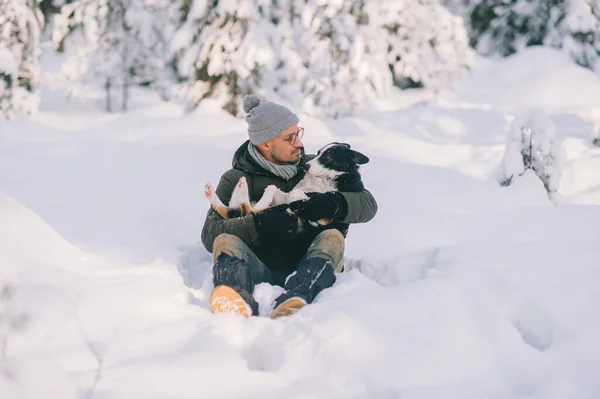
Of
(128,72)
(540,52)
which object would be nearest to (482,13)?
(540,52)

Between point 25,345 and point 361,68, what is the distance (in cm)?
873

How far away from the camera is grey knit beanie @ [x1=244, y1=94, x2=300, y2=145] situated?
12.0 ft

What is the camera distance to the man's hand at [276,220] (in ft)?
11.2

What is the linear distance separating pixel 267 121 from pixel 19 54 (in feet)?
27.1

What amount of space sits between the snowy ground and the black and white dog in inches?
16.6

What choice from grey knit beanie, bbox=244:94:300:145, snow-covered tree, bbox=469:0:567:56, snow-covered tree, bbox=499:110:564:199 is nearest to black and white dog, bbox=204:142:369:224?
grey knit beanie, bbox=244:94:300:145

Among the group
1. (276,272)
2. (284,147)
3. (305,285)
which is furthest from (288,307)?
(284,147)

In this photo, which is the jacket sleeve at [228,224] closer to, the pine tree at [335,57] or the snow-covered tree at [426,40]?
the pine tree at [335,57]

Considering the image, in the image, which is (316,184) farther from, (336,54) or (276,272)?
(336,54)

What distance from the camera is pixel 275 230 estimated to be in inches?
135

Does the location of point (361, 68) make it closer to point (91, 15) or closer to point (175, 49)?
point (175, 49)

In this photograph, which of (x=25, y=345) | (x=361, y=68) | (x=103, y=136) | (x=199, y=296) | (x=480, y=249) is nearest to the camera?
(x=25, y=345)

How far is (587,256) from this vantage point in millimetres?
3709

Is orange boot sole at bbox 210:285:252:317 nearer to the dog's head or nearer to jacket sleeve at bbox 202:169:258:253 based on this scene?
jacket sleeve at bbox 202:169:258:253
